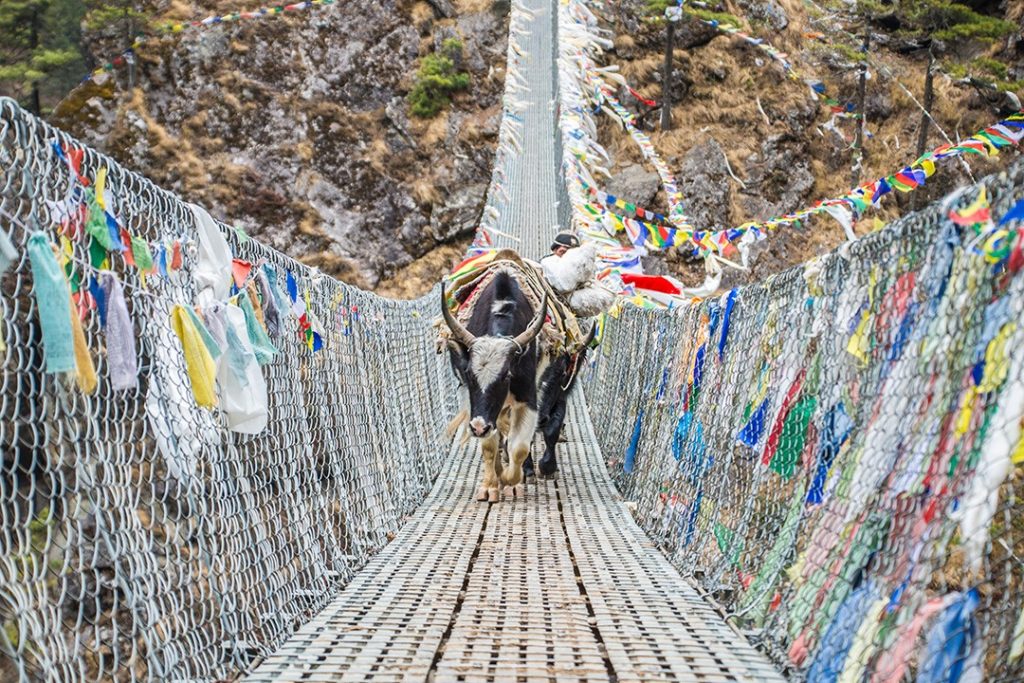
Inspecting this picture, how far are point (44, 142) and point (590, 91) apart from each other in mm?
17163

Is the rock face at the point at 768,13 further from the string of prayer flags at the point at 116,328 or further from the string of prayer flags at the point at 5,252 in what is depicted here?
the string of prayer flags at the point at 5,252

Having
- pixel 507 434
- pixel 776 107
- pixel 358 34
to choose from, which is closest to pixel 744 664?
pixel 507 434

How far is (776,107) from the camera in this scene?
2103 centimetres

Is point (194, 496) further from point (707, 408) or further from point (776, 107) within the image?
point (776, 107)

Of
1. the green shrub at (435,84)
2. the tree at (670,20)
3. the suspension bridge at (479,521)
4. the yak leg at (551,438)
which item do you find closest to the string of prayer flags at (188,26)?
the green shrub at (435,84)

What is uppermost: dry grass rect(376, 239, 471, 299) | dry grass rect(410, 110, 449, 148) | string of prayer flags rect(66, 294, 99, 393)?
dry grass rect(410, 110, 449, 148)

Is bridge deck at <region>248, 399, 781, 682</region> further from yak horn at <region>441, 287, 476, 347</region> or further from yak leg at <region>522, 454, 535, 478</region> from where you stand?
yak leg at <region>522, 454, 535, 478</region>

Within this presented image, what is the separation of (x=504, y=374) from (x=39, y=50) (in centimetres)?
1905

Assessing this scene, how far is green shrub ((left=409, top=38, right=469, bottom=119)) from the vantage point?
2191 centimetres

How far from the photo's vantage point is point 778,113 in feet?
68.5

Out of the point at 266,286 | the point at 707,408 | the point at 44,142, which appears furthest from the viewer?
the point at 707,408

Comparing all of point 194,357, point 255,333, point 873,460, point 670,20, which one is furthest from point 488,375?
point 670,20

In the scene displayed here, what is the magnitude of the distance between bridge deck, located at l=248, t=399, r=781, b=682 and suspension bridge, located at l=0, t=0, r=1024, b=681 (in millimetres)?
15

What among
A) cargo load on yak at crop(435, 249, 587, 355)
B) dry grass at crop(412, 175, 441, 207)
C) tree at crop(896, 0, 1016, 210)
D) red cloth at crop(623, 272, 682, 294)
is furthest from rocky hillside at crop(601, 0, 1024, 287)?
cargo load on yak at crop(435, 249, 587, 355)
